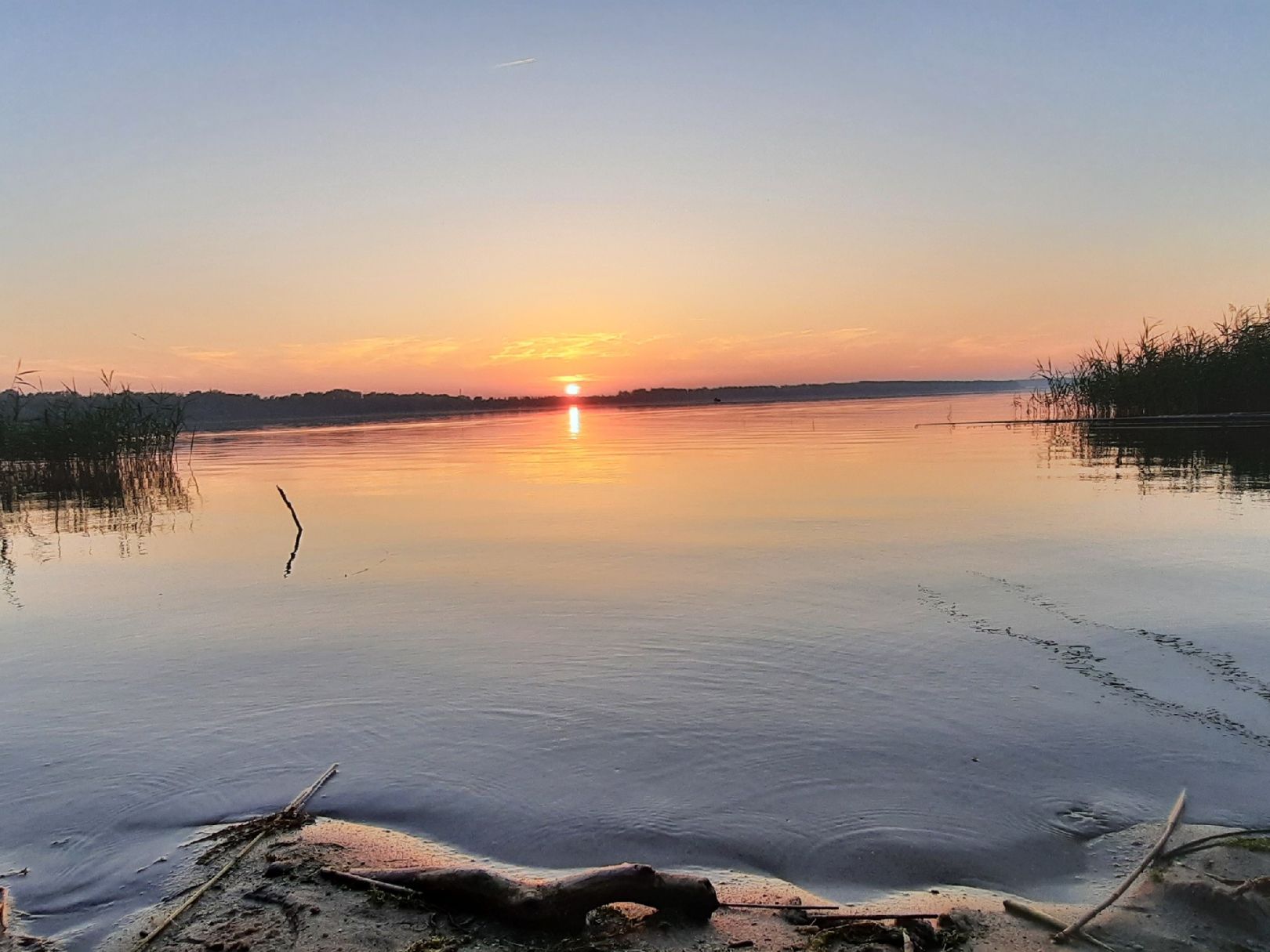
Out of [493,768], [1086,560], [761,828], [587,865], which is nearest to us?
[587,865]

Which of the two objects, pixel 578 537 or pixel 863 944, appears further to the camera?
pixel 578 537

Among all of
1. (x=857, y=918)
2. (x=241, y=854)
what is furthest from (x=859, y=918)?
(x=241, y=854)

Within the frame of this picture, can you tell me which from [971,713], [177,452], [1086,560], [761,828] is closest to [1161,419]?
[1086,560]

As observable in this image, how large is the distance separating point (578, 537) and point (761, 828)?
767 centimetres

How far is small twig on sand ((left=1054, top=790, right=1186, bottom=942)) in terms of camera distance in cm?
290

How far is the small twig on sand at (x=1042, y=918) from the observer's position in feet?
9.32

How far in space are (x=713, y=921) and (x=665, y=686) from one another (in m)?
2.51

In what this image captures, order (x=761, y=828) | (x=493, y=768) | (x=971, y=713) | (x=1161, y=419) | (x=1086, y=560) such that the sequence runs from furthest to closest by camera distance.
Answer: (x=1161, y=419), (x=1086, y=560), (x=971, y=713), (x=493, y=768), (x=761, y=828)

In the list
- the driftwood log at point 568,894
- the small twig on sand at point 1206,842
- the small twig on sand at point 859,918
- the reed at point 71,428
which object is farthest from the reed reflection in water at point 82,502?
the small twig on sand at point 1206,842

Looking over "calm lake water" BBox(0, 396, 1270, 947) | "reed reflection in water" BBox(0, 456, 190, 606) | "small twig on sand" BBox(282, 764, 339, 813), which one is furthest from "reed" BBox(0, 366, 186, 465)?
"small twig on sand" BBox(282, 764, 339, 813)

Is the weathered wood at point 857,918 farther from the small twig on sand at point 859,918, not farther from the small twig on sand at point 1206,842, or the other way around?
the small twig on sand at point 1206,842

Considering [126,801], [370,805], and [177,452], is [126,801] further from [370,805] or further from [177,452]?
[177,452]

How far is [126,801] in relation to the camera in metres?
4.23

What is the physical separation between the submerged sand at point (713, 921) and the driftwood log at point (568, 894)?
0.05 metres
